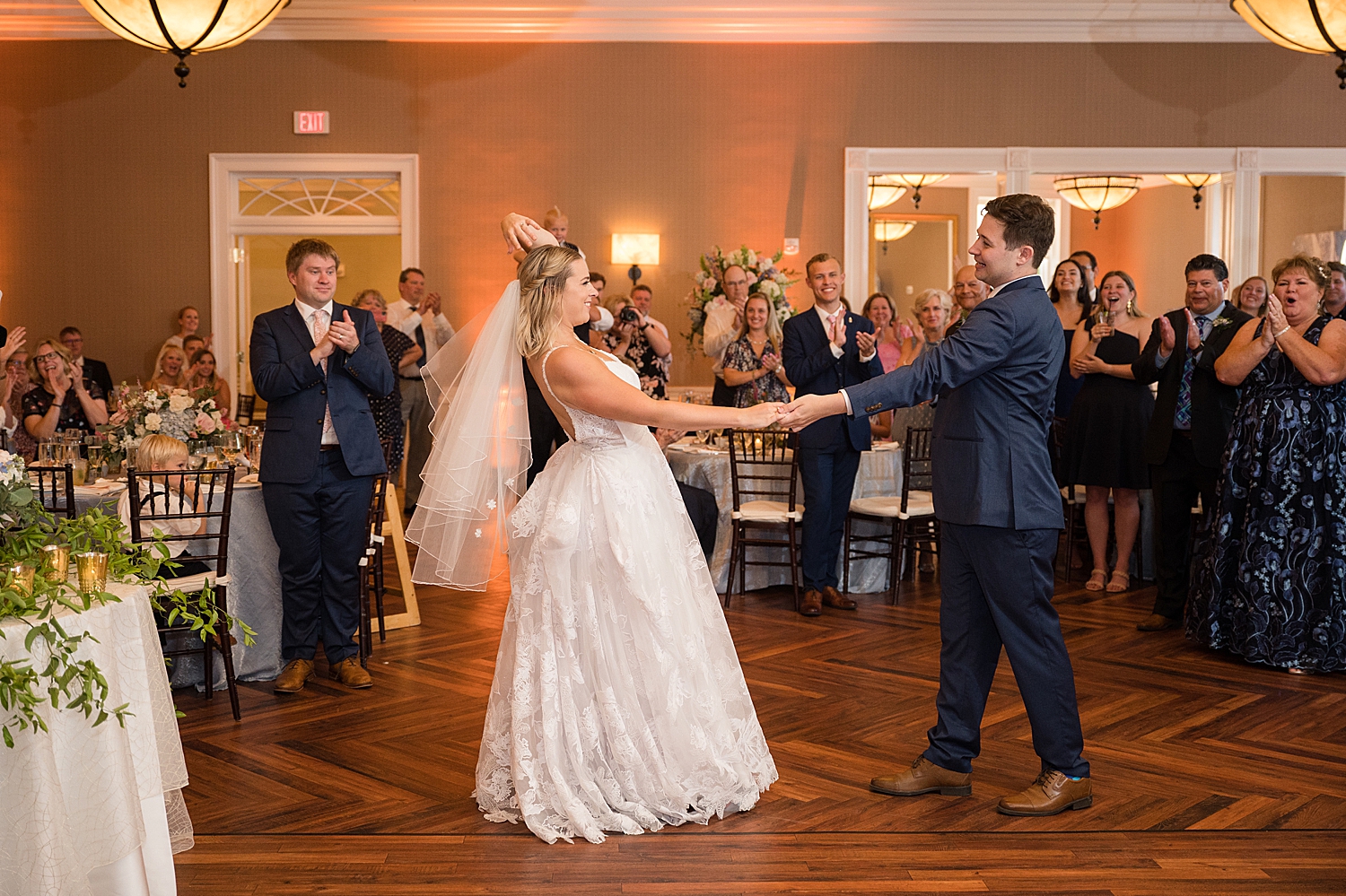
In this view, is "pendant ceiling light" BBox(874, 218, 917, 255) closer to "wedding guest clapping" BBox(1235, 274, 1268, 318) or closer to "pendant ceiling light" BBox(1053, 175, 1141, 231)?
"pendant ceiling light" BBox(1053, 175, 1141, 231)

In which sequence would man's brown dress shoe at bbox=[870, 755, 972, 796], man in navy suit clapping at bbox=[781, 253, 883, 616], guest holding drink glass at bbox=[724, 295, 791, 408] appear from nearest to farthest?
1. man's brown dress shoe at bbox=[870, 755, 972, 796]
2. man in navy suit clapping at bbox=[781, 253, 883, 616]
3. guest holding drink glass at bbox=[724, 295, 791, 408]

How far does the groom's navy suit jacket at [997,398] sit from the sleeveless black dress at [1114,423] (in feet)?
10.8

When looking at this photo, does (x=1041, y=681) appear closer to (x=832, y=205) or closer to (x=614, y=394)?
(x=614, y=394)

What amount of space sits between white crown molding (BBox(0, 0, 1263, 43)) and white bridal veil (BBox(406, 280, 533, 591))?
637 cm

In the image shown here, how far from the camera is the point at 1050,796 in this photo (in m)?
3.22

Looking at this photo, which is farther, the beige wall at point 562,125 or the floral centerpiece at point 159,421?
the beige wall at point 562,125

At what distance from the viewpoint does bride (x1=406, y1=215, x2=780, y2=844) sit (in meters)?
3.13

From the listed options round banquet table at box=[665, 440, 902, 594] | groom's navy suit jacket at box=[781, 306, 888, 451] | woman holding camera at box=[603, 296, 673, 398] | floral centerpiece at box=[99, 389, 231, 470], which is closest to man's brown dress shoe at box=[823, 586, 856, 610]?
round banquet table at box=[665, 440, 902, 594]

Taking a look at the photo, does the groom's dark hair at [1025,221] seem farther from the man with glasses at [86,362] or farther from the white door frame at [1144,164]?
the man with glasses at [86,362]

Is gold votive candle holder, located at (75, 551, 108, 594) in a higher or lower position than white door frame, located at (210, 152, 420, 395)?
lower

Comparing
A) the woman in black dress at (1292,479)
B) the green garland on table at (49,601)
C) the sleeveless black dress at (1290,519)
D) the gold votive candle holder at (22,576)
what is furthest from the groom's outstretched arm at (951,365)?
the sleeveless black dress at (1290,519)

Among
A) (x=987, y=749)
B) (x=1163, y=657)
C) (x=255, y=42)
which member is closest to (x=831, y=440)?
(x=1163, y=657)

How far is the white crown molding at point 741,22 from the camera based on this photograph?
359 inches

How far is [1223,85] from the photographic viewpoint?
9266 millimetres
